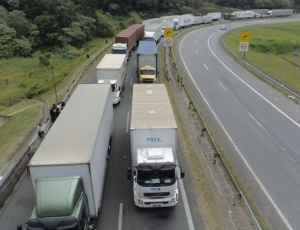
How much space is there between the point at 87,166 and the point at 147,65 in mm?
19958

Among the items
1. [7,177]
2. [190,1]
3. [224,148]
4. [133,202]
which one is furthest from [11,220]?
[190,1]

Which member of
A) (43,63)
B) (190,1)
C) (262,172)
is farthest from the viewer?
(190,1)

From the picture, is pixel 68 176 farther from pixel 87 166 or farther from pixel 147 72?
pixel 147 72

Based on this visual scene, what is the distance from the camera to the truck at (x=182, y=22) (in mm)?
70569

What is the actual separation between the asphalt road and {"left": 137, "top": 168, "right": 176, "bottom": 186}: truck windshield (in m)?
4.65

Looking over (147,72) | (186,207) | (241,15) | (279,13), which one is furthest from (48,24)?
(279,13)

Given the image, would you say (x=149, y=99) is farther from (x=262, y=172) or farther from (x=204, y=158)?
(x=262, y=172)

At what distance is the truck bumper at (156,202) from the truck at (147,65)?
16507mm

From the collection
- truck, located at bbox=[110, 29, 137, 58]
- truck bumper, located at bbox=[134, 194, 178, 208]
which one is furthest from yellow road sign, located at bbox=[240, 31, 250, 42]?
truck bumper, located at bbox=[134, 194, 178, 208]

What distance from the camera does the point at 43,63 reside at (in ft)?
139

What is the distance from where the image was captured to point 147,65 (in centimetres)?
2866

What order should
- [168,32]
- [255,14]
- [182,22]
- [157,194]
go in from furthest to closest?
[255,14], [182,22], [168,32], [157,194]

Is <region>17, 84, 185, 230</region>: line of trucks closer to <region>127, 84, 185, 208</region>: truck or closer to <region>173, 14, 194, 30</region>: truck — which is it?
<region>127, 84, 185, 208</region>: truck

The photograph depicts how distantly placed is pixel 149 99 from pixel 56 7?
51222mm
